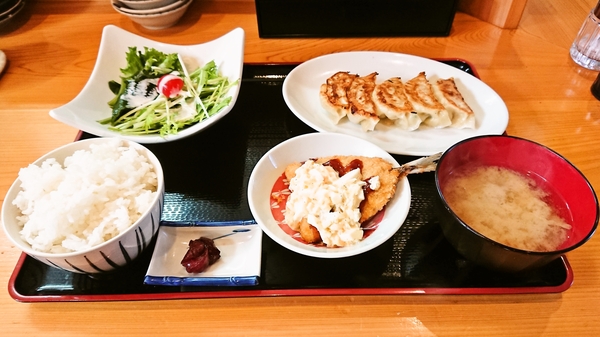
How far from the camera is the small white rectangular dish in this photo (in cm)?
116

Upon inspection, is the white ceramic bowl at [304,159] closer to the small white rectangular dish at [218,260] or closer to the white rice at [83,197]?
the small white rectangular dish at [218,260]

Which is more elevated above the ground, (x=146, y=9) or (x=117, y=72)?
(x=146, y=9)

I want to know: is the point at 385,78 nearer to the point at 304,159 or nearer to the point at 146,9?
the point at 304,159

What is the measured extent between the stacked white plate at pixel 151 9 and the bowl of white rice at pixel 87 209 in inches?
43.8

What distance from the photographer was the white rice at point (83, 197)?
3.68 feet

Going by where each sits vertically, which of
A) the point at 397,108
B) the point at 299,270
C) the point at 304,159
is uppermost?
the point at 397,108

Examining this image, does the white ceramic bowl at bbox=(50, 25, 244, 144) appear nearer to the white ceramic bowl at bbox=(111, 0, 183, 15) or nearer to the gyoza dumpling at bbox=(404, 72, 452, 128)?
the white ceramic bowl at bbox=(111, 0, 183, 15)

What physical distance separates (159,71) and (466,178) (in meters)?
1.39

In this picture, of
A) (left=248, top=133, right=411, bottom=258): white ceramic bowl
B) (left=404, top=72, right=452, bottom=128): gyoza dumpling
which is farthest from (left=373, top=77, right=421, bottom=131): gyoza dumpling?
(left=248, top=133, right=411, bottom=258): white ceramic bowl

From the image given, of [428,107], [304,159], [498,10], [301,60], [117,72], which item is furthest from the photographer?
[498,10]

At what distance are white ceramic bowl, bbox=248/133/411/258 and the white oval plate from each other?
14 centimetres

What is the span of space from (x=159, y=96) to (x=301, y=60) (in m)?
0.74

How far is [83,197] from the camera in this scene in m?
1.17

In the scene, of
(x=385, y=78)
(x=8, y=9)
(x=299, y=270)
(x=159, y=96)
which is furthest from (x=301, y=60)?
(x=8, y=9)
